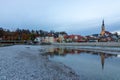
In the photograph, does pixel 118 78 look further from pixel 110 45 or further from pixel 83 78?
pixel 110 45

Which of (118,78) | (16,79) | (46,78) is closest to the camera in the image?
(16,79)

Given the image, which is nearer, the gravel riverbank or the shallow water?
the gravel riverbank

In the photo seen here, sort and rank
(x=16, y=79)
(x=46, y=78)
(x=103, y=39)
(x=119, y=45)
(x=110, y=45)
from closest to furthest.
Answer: (x=16, y=79)
(x=46, y=78)
(x=119, y=45)
(x=110, y=45)
(x=103, y=39)

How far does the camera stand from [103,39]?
546ft

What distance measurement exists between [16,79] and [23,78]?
824 millimetres

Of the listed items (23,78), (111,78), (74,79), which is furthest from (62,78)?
(111,78)

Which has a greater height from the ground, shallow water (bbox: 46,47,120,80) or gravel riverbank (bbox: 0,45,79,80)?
gravel riverbank (bbox: 0,45,79,80)

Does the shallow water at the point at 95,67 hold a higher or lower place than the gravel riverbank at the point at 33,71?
lower

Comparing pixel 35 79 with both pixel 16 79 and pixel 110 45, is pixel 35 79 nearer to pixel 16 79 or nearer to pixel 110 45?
pixel 16 79

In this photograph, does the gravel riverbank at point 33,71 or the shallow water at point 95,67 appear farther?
the shallow water at point 95,67

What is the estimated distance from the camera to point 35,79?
15469mm

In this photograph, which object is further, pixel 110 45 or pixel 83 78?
pixel 110 45

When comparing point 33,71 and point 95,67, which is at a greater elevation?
point 33,71

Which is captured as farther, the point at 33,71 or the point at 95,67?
the point at 95,67
